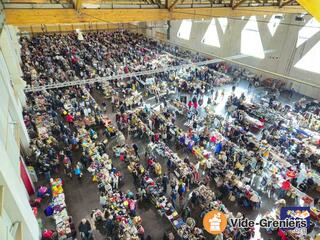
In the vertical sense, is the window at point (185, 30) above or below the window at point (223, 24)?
below

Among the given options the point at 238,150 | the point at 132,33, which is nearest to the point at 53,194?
the point at 238,150

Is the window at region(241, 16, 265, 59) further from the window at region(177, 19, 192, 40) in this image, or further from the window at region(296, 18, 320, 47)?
the window at region(177, 19, 192, 40)

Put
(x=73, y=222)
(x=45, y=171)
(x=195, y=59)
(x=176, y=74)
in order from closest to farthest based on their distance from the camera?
(x=73, y=222) → (x=45, y=171) → (x=176, y=74) → (x=195, y=59)

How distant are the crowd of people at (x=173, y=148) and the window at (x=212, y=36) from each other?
25.0ft

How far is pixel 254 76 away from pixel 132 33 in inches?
982

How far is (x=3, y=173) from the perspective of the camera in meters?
5.09

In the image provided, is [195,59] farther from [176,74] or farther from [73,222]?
[73,222]

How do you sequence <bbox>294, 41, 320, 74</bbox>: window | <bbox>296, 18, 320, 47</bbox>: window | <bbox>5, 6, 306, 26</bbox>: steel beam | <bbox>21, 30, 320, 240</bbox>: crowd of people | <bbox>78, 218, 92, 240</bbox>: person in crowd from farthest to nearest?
<bbox>294, 41, 320, 74</bbox>: window, <bbox>296, 18, 320, 47</bbox>: window, <bbox>21, 30, 320, 240</bbox>: crowd of people, <bbox>5, 6, 306, 26</bbox>: steel beam, <bbox>78, 218, 92, 240</bbox>: person in crowd

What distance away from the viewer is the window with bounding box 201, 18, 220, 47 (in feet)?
89.4

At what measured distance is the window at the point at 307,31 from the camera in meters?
18.3

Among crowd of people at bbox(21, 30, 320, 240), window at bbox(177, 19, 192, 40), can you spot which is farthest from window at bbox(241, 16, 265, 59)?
window at bbox(177, 19, 192, 40)

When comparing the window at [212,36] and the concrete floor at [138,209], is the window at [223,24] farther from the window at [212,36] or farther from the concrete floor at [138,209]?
the concrete floor at [138,209]

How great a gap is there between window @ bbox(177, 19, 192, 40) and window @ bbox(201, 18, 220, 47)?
136 inches

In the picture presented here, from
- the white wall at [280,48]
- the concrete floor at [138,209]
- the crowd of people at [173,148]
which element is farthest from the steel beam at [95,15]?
the concrete floor at [138,209]
